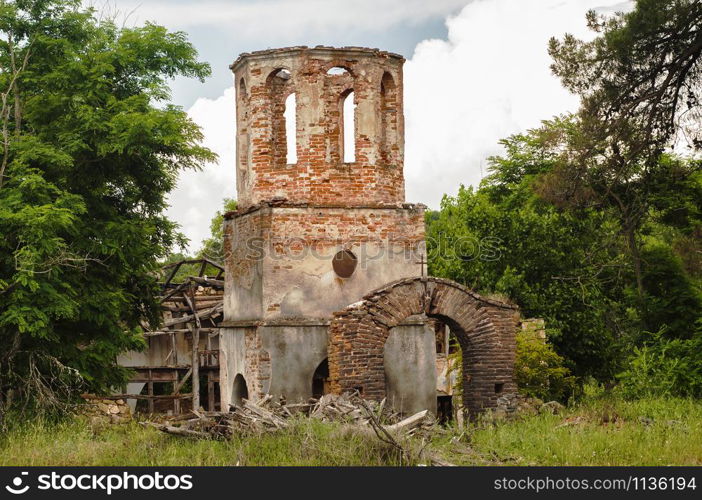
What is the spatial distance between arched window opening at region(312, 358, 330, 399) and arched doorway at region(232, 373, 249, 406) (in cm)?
147

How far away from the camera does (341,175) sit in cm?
1952

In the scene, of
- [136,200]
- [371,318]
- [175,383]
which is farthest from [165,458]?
[175,383]

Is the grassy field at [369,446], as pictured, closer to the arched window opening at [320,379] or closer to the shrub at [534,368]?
the arched window opening at [320,379]

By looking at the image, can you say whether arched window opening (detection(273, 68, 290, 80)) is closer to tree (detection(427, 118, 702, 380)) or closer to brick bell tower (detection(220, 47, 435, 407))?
brick bell tower (detection(220, 47, 435, 407))

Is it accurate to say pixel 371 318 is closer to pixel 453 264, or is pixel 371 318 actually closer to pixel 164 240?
pixel 164 240

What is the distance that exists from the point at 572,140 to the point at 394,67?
3833mm

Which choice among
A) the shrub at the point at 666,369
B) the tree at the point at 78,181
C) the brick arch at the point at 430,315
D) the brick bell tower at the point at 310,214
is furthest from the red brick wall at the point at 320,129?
the shrub at the point at 666,369

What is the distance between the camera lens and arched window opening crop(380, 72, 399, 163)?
2020 centimetres

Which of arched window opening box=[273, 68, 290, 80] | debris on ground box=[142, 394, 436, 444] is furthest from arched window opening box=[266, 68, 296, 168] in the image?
debris on ground box=[142, 394, 436, 444]

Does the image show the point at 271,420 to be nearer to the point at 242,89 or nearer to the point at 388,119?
the point at 388,119

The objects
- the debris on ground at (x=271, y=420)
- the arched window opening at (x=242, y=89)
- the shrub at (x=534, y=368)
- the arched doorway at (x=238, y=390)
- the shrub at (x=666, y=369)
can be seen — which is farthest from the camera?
the shrub at (x=534, y=368)

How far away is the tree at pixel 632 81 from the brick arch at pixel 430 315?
333 centimetres

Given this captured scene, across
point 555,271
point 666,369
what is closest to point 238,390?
point 666,369

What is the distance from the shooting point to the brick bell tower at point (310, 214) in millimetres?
18875
